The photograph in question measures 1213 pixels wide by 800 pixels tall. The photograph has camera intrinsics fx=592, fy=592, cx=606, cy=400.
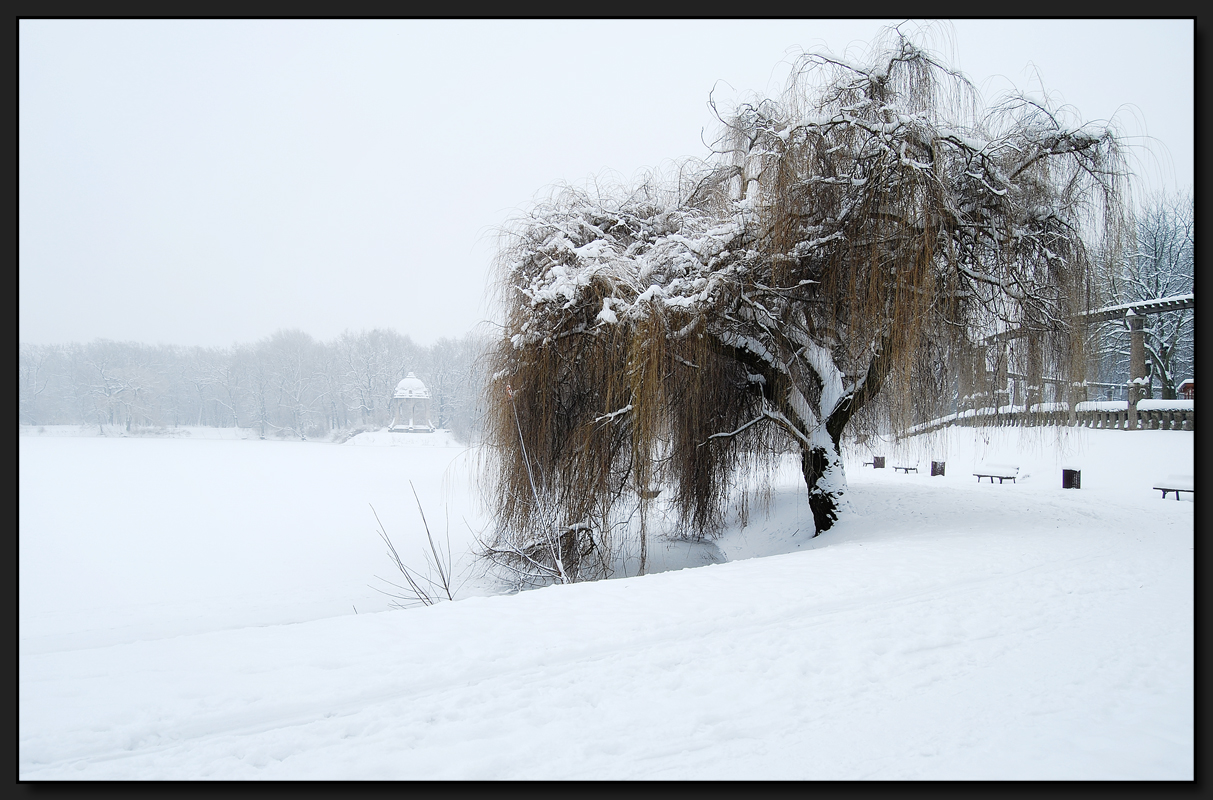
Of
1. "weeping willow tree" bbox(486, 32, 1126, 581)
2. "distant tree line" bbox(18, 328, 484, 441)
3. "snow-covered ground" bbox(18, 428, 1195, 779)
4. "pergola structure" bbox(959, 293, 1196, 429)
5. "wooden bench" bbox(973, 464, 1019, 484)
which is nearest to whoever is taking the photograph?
"snow-covered ground" bbox(18, 428, 1195, 779)

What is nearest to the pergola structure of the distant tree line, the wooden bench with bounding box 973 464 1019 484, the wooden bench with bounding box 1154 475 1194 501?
the wooden bench with bounding box 1154 475 1194 501

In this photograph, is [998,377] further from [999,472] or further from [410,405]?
[410,405]

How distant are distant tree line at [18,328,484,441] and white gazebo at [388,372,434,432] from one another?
4.55 ft

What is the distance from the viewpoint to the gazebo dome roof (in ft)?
148

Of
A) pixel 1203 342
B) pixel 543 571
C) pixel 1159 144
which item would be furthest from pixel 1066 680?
pixel 1159 144

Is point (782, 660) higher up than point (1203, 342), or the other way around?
point (1203, 342)

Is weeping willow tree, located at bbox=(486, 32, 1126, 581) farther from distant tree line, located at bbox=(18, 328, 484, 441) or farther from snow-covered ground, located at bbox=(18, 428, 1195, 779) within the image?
distant tree line, located at bbox=(18, 328, 484, 441)

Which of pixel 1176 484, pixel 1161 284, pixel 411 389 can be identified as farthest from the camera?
pixel 411 389

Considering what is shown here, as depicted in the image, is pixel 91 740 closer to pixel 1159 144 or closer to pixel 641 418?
pixel 641 418

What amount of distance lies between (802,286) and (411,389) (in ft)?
138

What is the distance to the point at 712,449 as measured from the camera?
839cm

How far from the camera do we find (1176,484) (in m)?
9.20

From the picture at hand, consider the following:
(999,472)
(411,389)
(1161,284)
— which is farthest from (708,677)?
(411,389)

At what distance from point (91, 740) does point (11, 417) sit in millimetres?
1683
